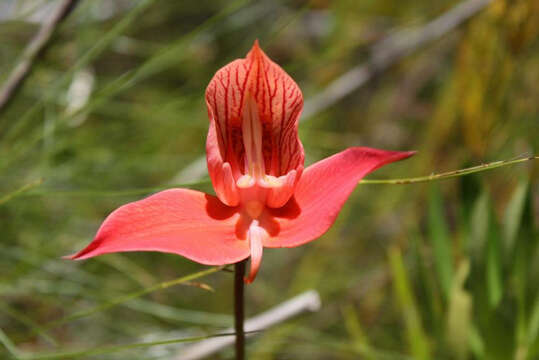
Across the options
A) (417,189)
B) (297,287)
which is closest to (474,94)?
(417,189)

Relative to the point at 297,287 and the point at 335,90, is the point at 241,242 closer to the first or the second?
the point at 297,287

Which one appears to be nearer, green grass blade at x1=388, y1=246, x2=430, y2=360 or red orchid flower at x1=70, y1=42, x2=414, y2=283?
red orchid flower at x1=70, y1=42, x2=414, y2=283

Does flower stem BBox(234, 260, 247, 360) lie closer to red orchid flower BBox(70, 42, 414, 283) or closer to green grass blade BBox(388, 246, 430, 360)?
red orchid flower BBox(70, 42, 414, 283)

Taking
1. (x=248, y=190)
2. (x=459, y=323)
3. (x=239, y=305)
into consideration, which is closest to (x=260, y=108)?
(x=248, y=190)

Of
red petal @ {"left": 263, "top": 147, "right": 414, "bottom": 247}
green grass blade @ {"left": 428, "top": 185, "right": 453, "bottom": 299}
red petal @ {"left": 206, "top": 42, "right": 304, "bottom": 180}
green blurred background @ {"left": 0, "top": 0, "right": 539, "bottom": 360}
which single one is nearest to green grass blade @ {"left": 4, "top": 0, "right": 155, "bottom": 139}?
green blurred background @ {"left": 0, "top": 0, "right": 539, "bottom": 360}

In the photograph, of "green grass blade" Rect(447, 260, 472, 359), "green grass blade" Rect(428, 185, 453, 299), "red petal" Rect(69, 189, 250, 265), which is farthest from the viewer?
"green grass blade" Rect(428, 185, 453, 299)

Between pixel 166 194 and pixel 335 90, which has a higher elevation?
pixel 335 90
